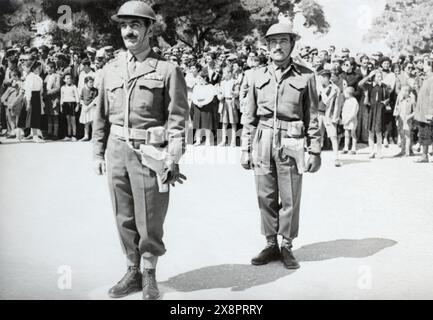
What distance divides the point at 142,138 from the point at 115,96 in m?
0.38

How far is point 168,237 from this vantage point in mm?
5977

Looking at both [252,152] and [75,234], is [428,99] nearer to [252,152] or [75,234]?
[252,152]

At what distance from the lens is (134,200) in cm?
456

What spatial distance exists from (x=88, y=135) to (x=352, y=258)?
27.6 feet

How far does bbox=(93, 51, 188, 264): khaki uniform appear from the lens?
4.45 m

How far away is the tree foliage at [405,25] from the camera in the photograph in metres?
9.74

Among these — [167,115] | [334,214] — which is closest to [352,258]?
[334,214]

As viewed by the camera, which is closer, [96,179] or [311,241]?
[311,241]

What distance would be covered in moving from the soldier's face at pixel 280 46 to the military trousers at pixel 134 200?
152 centimetres

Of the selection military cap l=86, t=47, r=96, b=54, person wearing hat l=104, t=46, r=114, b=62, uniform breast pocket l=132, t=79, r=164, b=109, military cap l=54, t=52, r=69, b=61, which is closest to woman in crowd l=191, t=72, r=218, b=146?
person wearing hat l=104, t=46, r=114, b=62

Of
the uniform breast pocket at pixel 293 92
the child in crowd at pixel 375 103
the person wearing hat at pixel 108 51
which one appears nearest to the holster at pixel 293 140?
the uniform breast pocket at pixel 293 92

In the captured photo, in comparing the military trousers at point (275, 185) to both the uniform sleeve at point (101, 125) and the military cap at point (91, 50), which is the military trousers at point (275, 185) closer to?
the uniform sleeve at point (101, 125)

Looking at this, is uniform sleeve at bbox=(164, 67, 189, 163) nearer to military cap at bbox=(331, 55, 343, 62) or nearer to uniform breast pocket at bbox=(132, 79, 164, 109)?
uniform breast pocket at bbox=(132, 79, 164, 109)

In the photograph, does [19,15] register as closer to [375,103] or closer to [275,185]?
[275,185]
